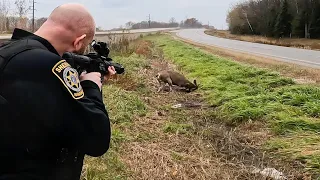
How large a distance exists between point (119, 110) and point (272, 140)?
2.78 m

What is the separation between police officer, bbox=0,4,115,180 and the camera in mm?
1536

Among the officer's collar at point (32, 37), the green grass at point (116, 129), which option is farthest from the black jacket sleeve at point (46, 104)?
the green grass at point (116, 129)

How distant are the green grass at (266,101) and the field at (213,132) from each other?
16 millimetres

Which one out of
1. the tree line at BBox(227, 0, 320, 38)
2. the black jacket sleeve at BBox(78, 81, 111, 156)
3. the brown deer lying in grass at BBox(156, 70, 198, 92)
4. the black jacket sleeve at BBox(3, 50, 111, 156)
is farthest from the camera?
the tree line at BBox(227, 0, 320, 38)

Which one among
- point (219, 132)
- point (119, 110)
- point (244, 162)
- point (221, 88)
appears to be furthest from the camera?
point (221, 88)

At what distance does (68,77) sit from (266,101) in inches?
249

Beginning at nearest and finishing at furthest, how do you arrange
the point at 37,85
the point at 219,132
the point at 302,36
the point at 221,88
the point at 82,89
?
the point at 37,85 → the point at 82,89 → the point at 219,132 → the point at 221,88 → the point at 302,36

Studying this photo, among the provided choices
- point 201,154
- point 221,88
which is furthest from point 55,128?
point 221,88

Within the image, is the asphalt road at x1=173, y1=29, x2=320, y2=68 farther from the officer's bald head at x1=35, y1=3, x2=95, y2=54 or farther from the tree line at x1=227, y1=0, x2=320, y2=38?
the tree line at x1=227, y1=0, x2=320, y2=38

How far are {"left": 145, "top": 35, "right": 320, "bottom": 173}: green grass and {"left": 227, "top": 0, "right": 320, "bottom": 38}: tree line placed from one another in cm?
3722

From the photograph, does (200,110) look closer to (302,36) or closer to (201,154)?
(201,154)

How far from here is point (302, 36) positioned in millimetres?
45000

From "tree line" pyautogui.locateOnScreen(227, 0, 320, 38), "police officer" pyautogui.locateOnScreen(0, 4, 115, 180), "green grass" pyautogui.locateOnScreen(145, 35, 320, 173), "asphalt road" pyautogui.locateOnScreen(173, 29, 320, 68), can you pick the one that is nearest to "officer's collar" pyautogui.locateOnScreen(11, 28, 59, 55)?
"police officer" pyautogui.locateOnScreen(0, 4, 115, 180)

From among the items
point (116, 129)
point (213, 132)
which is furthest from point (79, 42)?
point (213, 132)
